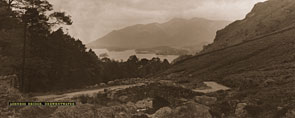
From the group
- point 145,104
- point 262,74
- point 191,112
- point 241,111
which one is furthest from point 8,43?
point 262,74

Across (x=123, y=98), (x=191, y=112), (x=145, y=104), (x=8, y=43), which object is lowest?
(x=191, y=112)

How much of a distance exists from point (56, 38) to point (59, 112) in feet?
Result: 116


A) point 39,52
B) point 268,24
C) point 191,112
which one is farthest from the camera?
point 268,24

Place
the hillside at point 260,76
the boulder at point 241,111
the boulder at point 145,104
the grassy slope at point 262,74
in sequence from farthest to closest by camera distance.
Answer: the grassy slope at point 262,74, the boulder at point 145,104, the hillside at point 260,76, the boulder at point 241,111

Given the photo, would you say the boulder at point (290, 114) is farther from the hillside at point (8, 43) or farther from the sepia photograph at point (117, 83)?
the hillside at point (8, 43)

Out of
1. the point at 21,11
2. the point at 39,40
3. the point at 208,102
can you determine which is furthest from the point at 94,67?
the point at 208,102

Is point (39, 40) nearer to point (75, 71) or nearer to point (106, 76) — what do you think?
point (75, 71)

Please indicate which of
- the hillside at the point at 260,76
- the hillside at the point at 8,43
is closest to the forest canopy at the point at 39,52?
the hillside at the point at 8,43

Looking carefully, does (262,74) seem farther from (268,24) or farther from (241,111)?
(268,24)

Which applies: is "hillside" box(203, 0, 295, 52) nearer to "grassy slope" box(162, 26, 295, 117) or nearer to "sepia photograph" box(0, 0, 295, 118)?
"sepia photograph" box(0, 0, 295, 118)

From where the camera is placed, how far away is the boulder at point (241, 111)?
539 inches

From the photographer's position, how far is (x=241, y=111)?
14016mm

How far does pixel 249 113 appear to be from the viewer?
13.9 metres

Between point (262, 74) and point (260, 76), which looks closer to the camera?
point (260, 76)
